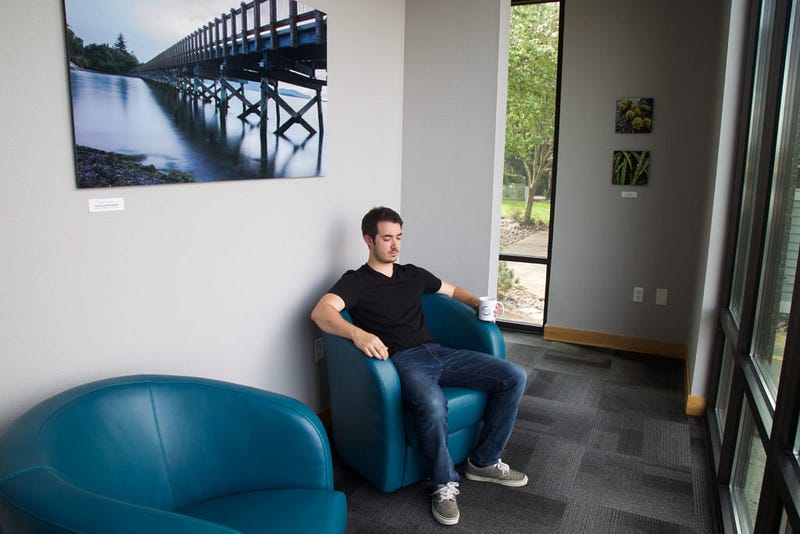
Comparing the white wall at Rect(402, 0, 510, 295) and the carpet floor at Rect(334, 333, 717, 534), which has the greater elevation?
the white wall at Rect(402, 0, 510, 295)

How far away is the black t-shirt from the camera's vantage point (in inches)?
99.9

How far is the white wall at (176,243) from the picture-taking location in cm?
151

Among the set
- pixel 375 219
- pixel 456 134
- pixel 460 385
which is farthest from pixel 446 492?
pixel 456 134

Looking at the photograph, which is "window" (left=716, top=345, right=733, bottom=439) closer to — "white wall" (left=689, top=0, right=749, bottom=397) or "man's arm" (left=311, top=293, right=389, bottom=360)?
"white wall" (left=689, top=0, right=749, bottom=397)

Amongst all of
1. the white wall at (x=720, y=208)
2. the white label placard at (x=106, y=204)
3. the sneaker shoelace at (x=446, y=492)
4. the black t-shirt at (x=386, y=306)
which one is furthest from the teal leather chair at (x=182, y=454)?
the white wall at (x=720, y=208)

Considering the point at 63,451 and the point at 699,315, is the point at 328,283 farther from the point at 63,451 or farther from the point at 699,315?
the point at 699,315

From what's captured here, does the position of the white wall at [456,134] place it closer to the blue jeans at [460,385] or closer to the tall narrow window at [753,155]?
the blue jeans at [460,385]

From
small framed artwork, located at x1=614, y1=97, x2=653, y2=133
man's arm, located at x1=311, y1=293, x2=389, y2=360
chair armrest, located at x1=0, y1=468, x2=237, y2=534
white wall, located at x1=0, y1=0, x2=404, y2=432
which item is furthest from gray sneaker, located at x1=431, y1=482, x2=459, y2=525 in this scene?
small framed artwork, located at x1=614, y1=97, x2=653, y2=133

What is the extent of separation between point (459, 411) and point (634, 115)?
272 centimetres

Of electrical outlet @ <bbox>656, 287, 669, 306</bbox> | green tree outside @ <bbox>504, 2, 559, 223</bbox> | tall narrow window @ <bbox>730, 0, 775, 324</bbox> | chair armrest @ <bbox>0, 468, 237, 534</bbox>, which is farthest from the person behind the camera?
green tree outside @ <bbox>504, 2, 559, 223</bbox>

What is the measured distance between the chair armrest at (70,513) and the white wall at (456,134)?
2.39 metres

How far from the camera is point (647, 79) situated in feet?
13.0

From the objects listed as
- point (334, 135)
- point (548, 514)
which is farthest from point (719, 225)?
point (334, 135)

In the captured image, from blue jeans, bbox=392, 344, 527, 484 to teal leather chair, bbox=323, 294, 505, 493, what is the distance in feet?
0.16
